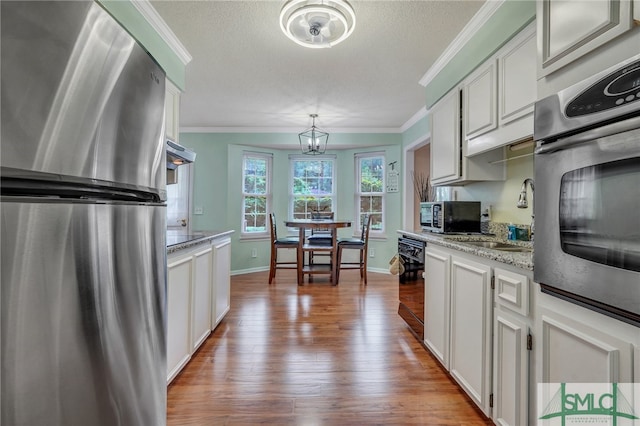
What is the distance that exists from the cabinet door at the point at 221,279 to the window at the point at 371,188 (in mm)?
2933

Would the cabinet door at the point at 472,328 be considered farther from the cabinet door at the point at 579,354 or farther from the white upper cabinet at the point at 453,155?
the white upper cabinet at the point at 453,155

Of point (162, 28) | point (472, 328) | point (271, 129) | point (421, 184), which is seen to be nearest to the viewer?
point (472, 328)

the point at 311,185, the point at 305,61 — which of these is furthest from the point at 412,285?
the point at 311,185

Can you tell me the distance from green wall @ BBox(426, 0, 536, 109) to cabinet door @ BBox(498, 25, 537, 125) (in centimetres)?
7

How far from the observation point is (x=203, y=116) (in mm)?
4156

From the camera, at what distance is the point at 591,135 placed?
78 cm

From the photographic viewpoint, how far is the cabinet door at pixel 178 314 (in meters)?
1.60

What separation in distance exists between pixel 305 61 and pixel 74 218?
2.45m

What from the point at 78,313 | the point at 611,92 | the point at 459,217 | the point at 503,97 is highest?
the point at 503,97

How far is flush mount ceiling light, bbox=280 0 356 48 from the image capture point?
168cm

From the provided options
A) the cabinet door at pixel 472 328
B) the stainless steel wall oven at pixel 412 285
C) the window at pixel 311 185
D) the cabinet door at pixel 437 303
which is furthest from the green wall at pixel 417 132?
the cabinet door at pixel 472 328

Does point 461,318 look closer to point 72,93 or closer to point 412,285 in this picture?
point 412,285

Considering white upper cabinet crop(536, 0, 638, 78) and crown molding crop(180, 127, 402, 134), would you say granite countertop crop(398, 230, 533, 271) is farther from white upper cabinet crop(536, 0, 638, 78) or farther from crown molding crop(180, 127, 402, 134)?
crown molding crop(180, 127, 402, 134)

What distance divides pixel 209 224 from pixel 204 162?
3.35 ft
